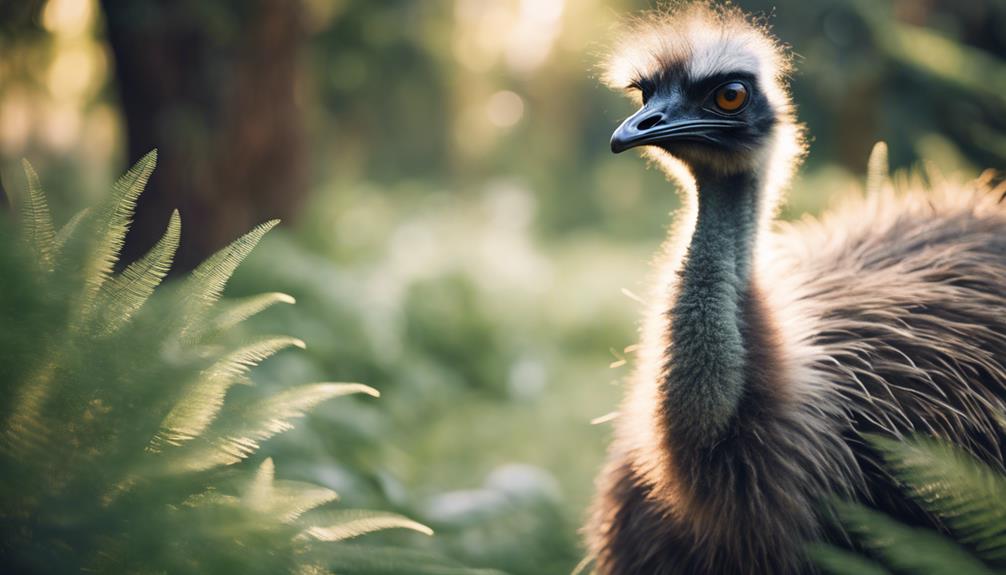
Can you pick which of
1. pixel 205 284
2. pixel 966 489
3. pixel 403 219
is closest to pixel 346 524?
pixel 205 284

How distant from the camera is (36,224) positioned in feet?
7.20

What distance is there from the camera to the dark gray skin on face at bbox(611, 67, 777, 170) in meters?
2.56

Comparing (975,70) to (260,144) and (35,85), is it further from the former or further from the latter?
(35,85)

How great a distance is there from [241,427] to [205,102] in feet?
14.3

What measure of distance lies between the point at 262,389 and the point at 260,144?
3.07m

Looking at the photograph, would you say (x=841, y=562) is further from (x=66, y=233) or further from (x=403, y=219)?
(x=403, y=219)

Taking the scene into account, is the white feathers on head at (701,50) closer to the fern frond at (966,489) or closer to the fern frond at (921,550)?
the fern frond at (966,489)

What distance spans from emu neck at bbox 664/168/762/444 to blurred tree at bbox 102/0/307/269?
421 centimetres

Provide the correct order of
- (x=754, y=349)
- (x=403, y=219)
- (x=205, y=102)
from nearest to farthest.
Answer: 1. (x=754, y=349)
2. (x=205, y=102)
3. (x=403, y=219)

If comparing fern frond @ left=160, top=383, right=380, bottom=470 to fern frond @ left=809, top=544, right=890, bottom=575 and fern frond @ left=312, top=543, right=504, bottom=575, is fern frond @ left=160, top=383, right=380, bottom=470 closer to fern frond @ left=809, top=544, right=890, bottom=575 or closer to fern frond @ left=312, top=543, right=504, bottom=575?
fern frond @ left=312, top=543, right=504, bottom=575

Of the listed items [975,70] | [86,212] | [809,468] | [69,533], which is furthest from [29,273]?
[975,70]

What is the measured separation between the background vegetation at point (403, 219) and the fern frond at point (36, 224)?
146 centimetres

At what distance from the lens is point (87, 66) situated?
9258 mm

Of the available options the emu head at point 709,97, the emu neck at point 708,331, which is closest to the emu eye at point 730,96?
the emu head at point 709,97
